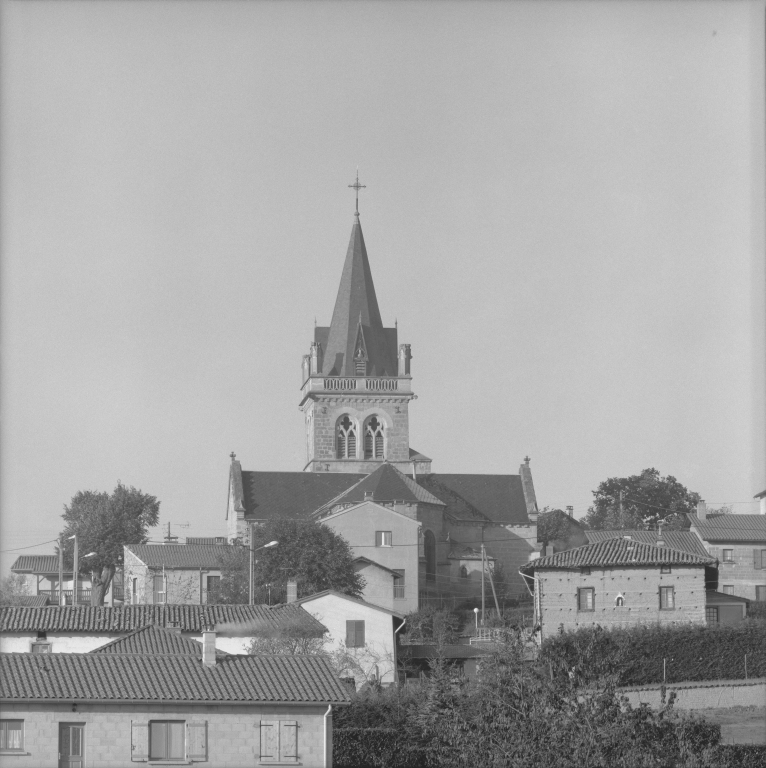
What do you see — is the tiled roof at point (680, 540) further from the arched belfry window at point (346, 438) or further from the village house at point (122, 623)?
the arched belfry window at point (346, 438)

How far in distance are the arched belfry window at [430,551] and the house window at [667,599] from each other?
3543 cm

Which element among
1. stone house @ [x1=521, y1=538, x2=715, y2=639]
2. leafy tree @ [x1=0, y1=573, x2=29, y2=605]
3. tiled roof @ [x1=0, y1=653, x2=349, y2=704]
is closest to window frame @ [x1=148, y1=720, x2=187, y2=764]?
tiled roof @ [x1=0, y1=653, x2=349, y2=704]

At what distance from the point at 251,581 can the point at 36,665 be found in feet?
89.3

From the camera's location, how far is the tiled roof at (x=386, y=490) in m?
99.1

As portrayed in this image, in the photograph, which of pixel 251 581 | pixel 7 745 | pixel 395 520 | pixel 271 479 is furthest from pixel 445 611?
pixel 7 745

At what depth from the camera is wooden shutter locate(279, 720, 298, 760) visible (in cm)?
3853

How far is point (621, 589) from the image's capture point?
210ft

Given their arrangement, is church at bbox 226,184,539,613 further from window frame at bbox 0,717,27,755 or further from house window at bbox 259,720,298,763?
window frame at bbox 0,717,27,755

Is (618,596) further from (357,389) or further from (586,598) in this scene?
(357,389)

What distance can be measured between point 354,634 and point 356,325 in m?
61.2

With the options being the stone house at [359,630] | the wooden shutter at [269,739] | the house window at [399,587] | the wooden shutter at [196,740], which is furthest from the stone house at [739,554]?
the wooden shutter at [196,740]

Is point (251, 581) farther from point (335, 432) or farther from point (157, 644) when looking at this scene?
point (335, 432)

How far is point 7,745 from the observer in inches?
1474

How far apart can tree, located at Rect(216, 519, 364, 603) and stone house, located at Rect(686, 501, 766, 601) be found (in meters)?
19.1
